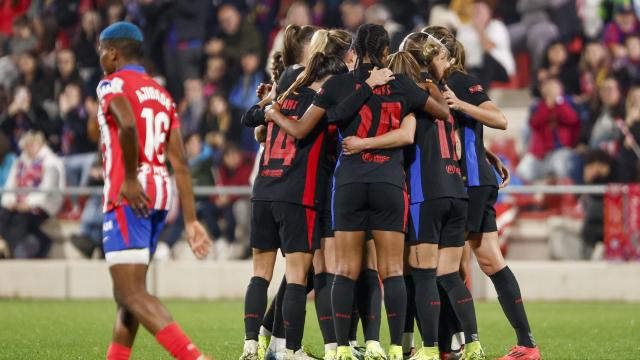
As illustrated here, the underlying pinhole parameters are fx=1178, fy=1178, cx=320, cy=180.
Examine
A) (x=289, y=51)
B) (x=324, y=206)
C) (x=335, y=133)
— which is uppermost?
(x=289, y=51)

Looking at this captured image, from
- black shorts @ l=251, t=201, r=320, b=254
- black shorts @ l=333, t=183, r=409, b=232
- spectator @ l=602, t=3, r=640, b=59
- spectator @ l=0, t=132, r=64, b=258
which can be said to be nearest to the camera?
black shorts @ l=333, t=183, r=409, b=232

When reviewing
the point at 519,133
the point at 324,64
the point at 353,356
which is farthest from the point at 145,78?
the point at 519,133

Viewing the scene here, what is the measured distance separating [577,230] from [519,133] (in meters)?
2.82

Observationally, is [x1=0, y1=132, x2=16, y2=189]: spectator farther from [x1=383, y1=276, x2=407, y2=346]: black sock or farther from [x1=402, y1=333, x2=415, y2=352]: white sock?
[x1=383, y1=276, x2=407, y2=346]: black sock

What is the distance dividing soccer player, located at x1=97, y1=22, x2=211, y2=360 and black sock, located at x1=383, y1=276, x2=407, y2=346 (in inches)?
65.5

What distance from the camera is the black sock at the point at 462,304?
8086mm

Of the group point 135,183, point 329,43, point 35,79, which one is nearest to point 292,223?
point 329,43

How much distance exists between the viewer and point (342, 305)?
7.70 meters

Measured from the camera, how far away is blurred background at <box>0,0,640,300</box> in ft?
48.6

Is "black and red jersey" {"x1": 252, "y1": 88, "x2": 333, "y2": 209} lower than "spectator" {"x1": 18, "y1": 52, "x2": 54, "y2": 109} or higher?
lower

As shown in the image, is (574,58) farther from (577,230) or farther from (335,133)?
(335,133)

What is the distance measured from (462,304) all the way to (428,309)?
39 cm

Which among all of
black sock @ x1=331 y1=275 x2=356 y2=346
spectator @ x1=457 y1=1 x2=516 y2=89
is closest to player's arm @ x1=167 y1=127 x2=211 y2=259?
black sock @ x1=331 y1=275 x2=356 y2=346

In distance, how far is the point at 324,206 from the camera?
8.16 meters
